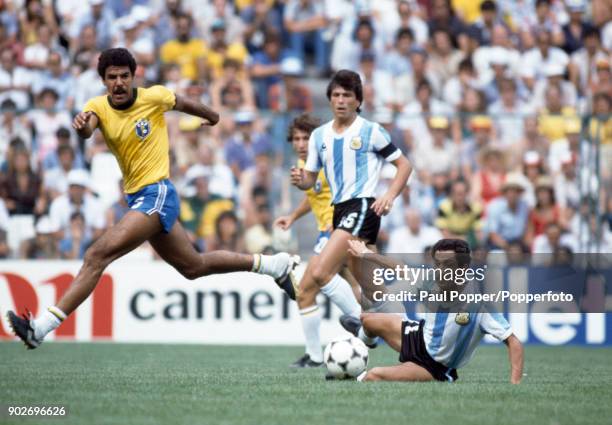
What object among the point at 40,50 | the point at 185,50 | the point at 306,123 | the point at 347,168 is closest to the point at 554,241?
the point at 306,123

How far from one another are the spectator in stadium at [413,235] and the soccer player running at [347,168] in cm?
531

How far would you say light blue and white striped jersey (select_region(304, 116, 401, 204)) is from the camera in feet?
34.9

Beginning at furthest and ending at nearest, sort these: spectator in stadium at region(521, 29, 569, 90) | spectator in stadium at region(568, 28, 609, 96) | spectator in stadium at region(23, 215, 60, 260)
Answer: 1. spectator in stadium at region(521, 29, 569, 90)
2. spectator in stadium at region(568, 28, 609, 96)
3. spectator in stadium at region(23, 215, 60, 260)

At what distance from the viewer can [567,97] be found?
1864 cm

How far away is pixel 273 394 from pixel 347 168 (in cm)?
299

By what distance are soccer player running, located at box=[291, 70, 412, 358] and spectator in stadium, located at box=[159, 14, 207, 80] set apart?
822 centimetres

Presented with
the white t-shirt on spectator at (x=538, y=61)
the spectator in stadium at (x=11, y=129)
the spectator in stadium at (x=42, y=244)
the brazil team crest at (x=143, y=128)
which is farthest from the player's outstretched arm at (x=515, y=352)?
the white t-shirt on spectator at (x=538, y=61)

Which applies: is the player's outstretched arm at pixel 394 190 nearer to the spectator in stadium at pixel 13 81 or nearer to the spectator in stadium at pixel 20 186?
the spectator in stadium at pixel 20 186

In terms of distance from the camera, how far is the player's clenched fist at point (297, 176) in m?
10.6

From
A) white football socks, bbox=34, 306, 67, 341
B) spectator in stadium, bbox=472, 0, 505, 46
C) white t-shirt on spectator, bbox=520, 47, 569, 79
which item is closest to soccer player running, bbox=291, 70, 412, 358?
white football socks, bbox=34, 306, 67, 341

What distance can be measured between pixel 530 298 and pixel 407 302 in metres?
1.65

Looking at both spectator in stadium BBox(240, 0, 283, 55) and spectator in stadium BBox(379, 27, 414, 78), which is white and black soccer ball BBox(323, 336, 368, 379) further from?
spectator in stadium BBox(240, 0, 283, 55)

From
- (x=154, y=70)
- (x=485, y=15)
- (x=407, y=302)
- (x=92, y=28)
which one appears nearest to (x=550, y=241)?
(x=407, y=302)

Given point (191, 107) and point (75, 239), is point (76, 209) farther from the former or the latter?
point (191, 107)
